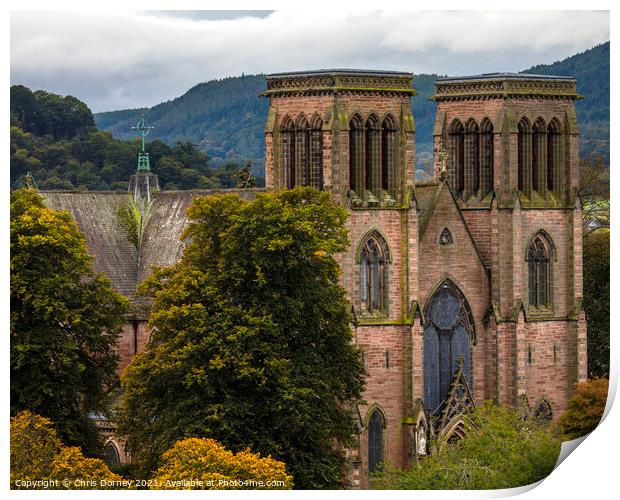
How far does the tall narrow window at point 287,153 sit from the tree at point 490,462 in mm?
12767

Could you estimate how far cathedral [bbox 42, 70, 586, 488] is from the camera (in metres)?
81.4

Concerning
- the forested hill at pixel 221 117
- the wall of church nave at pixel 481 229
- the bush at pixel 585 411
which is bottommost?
the bush at pixel 585 411

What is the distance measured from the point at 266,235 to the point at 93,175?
25.2 m

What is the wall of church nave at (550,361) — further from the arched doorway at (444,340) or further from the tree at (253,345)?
the tree at (253,345)

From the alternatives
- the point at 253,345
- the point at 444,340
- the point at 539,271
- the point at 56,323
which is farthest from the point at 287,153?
the point at 56,323

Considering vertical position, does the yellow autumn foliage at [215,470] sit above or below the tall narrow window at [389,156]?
below

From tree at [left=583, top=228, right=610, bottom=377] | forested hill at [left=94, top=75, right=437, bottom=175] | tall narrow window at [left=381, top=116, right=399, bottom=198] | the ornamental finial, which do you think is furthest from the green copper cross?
tree at [left=583, top=228, right=610, bottom=377]

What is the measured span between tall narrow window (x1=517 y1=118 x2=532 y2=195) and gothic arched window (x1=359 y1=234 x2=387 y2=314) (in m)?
7.91

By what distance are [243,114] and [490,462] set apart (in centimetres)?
2844

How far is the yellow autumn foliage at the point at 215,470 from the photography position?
65125mm

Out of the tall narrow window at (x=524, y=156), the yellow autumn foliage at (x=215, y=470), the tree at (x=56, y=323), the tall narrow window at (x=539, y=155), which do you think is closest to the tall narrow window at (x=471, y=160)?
the tall narrow window at (x=524, y=156)

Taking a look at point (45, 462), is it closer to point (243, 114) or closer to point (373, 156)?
point (373, 156)

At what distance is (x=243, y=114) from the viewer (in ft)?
310

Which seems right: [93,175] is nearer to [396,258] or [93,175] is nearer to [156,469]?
[396,258]
